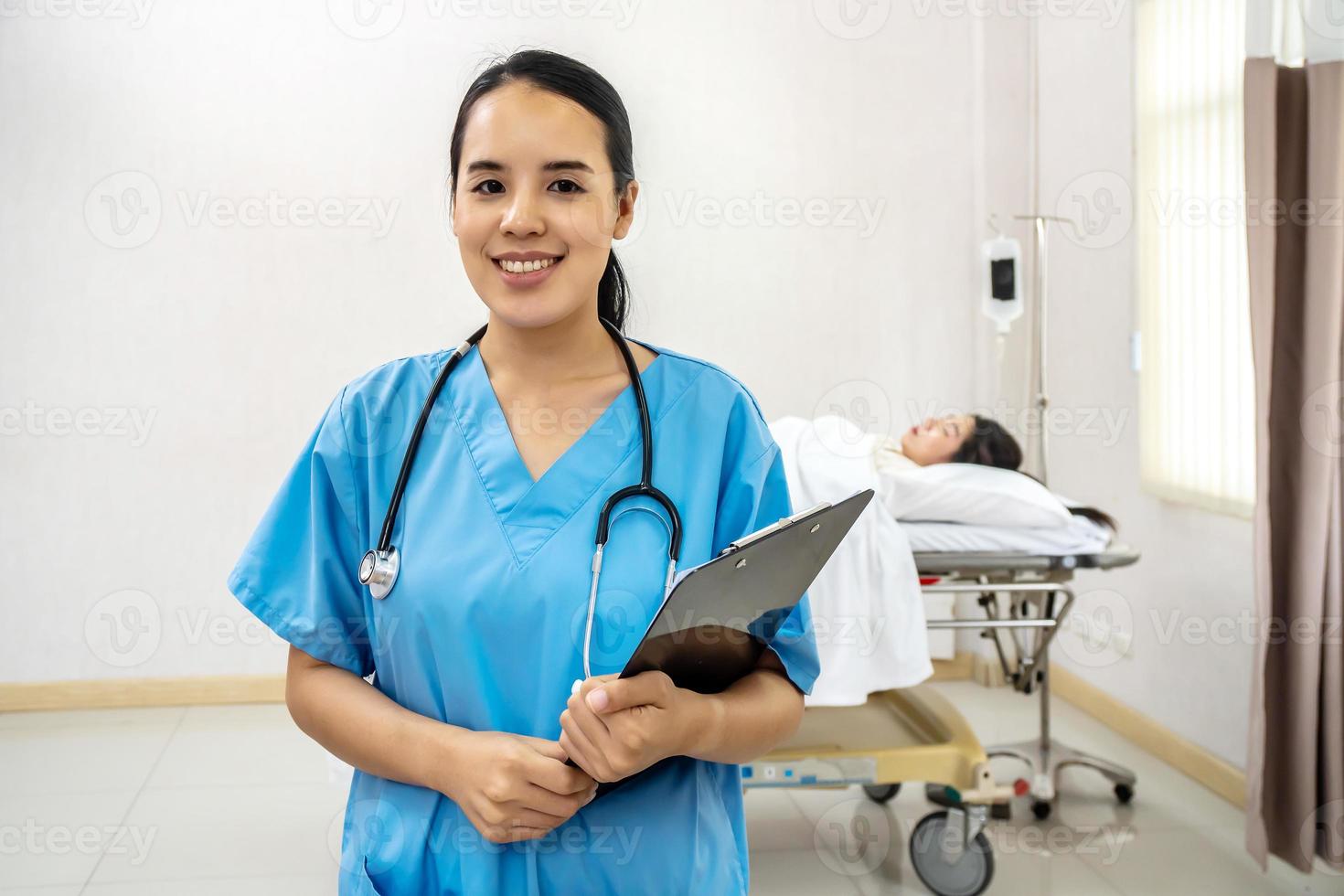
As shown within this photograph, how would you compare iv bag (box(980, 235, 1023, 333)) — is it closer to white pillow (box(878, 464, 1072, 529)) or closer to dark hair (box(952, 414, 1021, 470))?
dark hair (box(952, 414, 1021, 470))

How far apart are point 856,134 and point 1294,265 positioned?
183cm

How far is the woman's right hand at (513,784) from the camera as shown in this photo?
95cm

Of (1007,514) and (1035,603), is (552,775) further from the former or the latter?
(1035,603)

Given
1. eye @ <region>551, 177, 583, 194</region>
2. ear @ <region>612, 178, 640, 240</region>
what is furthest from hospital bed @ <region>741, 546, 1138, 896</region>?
eye @ <region>551, 177, 583, 194</region>

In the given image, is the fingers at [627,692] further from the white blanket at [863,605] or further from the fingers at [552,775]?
the white blanket at [863,605]

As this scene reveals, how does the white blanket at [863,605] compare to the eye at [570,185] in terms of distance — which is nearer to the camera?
the eye at [570,185]

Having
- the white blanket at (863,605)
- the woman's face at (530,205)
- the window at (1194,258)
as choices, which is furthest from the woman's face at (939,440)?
the woman's face at (530,205)

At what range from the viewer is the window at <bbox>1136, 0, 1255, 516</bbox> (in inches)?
112

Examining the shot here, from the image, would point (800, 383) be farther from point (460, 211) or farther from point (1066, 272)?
point (460, 211)

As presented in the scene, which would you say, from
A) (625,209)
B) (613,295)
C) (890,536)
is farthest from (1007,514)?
(625,209)

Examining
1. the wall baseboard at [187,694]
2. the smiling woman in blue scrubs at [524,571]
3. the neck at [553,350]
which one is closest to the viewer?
the smiling woman in blue scrubs at [524,571]

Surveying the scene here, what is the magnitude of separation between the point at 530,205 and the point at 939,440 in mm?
2102

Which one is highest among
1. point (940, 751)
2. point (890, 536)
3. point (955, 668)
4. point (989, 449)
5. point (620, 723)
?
point (620, 723)

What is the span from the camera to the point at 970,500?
2.56m
